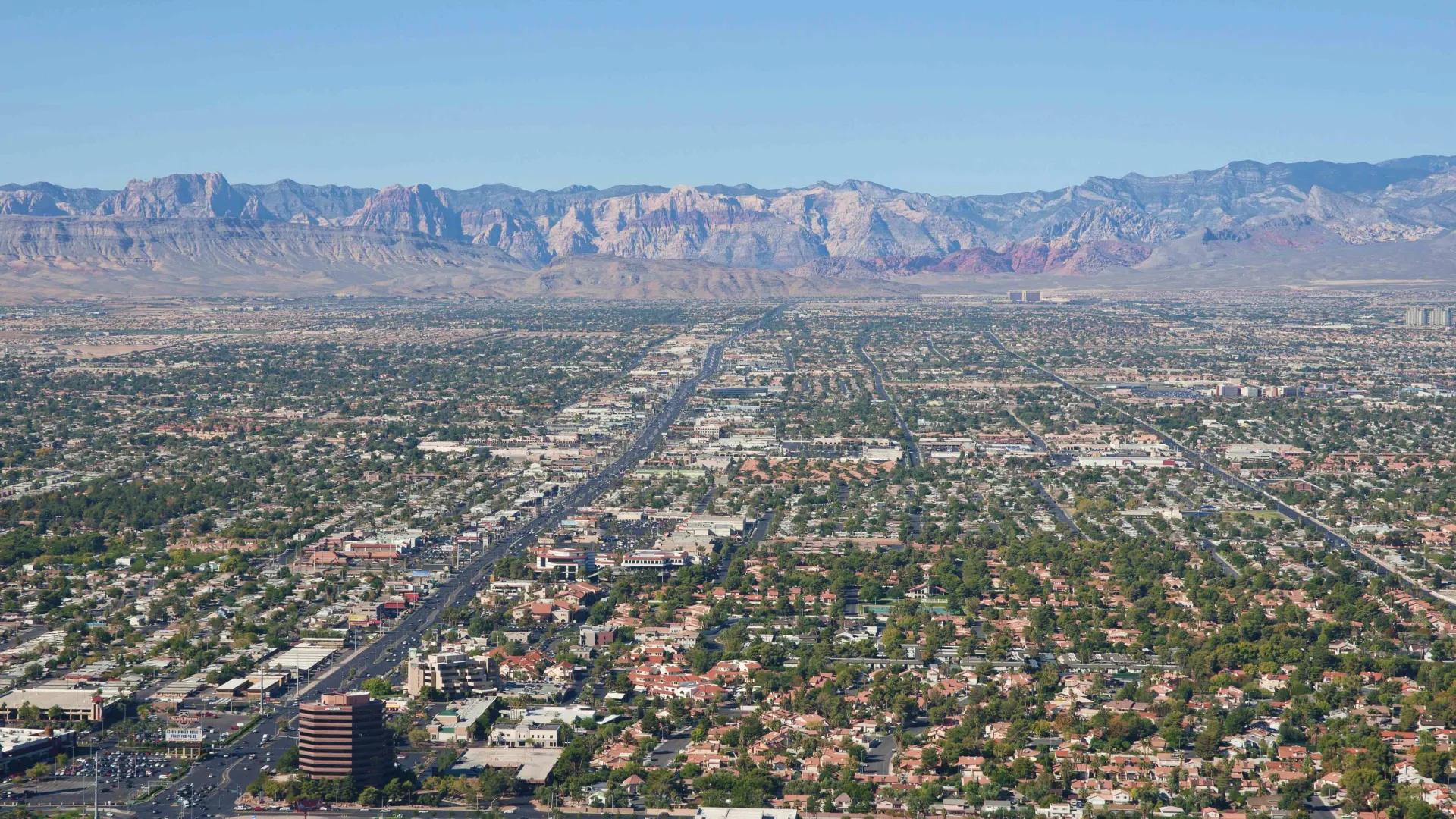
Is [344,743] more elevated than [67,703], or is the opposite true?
[344,743]

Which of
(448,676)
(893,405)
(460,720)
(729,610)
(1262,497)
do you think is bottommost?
(893,405)

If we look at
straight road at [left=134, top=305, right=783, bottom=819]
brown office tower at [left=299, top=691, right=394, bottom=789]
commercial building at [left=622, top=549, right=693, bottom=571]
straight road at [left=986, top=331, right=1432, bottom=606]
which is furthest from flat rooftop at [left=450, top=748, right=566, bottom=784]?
straight road at [left=986, top=331, right=1432, bottom=606]

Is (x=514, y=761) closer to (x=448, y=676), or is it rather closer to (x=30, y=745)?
(x=448, y=676)

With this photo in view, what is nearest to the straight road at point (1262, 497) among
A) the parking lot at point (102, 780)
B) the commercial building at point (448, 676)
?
the commercial building at point (448, 676)

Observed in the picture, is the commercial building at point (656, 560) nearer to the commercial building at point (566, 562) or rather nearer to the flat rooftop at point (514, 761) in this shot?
the commercial building at point (566, 562)

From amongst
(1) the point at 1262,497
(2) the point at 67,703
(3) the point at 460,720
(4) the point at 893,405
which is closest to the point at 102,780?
(2) the point at 67,703

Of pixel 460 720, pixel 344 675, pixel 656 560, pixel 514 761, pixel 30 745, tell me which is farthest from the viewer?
pixel 656 560

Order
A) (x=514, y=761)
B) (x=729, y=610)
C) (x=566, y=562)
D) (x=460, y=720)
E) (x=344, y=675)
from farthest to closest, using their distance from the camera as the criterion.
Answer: (x=566, y=562), (x=729, y=610), (x=344, y=675), (x=460, y=720), (x=514, y=761)

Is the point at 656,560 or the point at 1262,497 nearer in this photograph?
the point at 656,560
